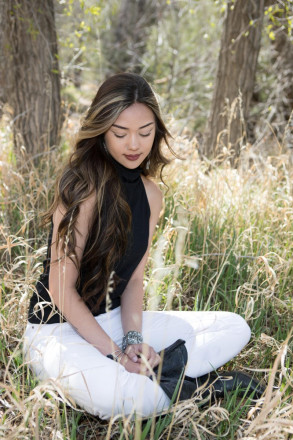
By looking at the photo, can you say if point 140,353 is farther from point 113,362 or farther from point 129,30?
point 129,30

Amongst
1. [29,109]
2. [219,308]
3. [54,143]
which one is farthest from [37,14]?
[219,308]

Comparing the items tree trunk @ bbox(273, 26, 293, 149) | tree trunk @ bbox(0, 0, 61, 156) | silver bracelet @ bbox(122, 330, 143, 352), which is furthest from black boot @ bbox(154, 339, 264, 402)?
tree trunk @ bbox(273, 26, 293, 149)

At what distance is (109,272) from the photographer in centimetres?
223

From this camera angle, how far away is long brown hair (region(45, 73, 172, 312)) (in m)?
2.11

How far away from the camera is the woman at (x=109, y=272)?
2014 mm

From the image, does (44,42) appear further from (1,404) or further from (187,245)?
(1,404)

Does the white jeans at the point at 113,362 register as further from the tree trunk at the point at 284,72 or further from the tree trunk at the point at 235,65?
the tree trunk at the point at 284,72

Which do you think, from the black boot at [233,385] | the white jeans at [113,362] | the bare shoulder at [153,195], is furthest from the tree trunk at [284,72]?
the black boot at [233,385]

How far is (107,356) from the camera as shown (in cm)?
207

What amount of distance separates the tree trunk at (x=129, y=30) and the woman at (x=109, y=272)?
25.9 feet

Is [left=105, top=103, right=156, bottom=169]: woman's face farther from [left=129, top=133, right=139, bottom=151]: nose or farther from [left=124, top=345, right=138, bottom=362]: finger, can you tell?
[left=124, top=345, right=138, bottom=362]: finger

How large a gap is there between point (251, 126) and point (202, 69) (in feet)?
7.16

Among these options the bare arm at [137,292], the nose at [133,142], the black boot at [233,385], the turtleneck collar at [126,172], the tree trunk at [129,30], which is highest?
the tree trunk at [129,30]

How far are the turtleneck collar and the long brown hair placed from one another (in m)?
0.04
